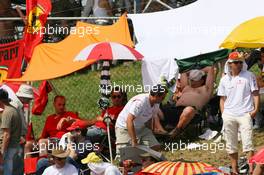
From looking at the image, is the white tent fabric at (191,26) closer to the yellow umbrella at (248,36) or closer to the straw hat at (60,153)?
the yellow umbrella at (248,36)

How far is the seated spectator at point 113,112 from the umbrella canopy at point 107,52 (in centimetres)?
76

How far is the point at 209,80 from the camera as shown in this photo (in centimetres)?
1556

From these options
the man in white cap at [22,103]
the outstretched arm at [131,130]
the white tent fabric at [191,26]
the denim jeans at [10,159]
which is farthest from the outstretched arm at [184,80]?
the denim jeans at [10,159]

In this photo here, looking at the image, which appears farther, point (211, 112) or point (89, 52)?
point (211, 112)

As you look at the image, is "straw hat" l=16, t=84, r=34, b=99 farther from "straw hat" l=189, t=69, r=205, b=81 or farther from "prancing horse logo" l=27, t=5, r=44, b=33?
"straw hat" l=189, t=69, r=205, b=81

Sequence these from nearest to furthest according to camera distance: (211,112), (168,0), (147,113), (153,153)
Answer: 1. (153,153)
2. (147,113)
3. (211,112)
4. (168,0)

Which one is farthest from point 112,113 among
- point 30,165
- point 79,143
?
point 30,165

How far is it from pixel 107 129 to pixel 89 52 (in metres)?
1.19

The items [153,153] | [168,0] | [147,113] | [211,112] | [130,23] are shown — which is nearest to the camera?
[153,153]

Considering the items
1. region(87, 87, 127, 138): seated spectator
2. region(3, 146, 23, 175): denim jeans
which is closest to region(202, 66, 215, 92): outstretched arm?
region(87, 87, 127, 138): seated spectator

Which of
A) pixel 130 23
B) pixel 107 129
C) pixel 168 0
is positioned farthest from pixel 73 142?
pixel 168 0

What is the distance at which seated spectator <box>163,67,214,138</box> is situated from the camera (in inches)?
594

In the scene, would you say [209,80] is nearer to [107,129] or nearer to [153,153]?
[107,129]

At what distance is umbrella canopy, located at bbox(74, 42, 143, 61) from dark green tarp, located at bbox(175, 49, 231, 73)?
5.19 feet
